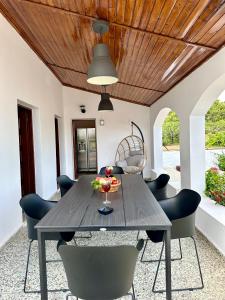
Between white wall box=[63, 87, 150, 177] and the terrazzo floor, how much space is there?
15.7 ft

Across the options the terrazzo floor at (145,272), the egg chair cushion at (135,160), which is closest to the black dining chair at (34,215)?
the terrazzo floor at (145,272)

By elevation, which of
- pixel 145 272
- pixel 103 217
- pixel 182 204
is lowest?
pixel 145 272

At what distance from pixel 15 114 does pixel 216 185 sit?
3.20 meters

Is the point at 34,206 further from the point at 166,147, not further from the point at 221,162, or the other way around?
the point at 166,147

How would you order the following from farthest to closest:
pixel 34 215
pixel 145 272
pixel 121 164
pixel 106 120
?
pixel 106 120
pixel 121 164
pixel 34 215
pixel 145 272

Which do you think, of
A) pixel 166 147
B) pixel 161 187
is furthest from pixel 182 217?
pixel 166 147

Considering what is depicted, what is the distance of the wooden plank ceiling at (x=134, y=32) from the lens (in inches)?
91.2

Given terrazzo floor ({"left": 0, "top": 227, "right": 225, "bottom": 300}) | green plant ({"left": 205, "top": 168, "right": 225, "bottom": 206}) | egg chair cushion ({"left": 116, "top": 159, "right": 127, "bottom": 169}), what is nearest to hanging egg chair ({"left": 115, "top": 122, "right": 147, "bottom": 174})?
egg chair cushion ({"left": 116, "top": 159, "right": 127, "bottom": 169})

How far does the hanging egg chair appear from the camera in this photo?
7192 mm

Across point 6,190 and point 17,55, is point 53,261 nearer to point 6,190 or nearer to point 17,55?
point 6,190

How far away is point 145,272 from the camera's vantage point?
2.47m

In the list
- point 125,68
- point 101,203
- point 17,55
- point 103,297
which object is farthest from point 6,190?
point 125,68

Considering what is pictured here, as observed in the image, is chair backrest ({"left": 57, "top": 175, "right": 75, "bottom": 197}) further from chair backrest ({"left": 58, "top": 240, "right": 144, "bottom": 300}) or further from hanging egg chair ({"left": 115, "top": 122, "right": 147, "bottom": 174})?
hanging egg chair ({"left": 115, "top": 122, "right": 147, "bottom": 174})

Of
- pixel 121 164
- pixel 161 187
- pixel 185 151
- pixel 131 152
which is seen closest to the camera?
pixel 161 187
